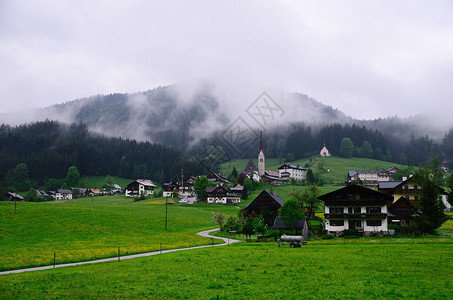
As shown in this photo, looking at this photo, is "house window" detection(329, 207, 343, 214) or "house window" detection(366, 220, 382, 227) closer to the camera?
"house window" detection(366, 220, 382, 227)

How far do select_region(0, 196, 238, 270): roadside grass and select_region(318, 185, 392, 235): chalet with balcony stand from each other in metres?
25.1

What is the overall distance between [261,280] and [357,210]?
47.9 metres

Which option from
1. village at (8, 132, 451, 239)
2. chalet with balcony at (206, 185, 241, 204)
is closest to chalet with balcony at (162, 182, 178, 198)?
village at (8, 132, 451, 239)

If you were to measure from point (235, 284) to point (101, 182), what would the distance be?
181 meters

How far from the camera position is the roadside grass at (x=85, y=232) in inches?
1464

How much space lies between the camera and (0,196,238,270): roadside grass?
37.2 m

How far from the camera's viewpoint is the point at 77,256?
35469mm

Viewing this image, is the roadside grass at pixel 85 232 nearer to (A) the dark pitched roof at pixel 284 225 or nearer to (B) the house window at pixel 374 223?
(A) the dark pitched roof at pixel 284 225

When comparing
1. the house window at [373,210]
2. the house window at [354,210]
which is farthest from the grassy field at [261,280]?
the house window at [354,210]

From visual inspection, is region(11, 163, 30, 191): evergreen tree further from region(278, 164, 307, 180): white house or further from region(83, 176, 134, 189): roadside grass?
region(278, 164, 307, 180): white house

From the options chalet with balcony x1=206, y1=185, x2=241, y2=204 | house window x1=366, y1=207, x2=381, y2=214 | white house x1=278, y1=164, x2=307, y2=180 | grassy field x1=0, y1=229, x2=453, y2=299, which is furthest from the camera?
white house x1=278, y1=164, x2=307, y2=180

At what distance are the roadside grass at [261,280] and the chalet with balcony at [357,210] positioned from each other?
32.6 meters

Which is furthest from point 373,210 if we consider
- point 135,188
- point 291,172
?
point 291,172

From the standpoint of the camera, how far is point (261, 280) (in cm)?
2061
